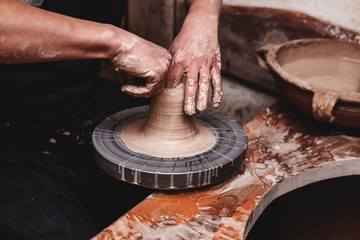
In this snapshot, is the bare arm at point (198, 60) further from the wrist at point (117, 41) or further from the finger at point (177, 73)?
the wrist at point (117, 41)

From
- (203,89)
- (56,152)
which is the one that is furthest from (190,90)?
(56,152)

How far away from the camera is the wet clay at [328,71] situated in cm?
159

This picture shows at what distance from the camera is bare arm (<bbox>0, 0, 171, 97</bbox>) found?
3.16 feet

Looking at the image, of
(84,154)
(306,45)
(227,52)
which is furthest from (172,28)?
(84,154)

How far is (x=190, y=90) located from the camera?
1223 mm

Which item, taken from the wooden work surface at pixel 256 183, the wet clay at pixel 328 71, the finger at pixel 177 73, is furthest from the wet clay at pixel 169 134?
the wet clay at pixel 328 71

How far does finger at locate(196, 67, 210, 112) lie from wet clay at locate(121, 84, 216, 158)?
0.20 ft

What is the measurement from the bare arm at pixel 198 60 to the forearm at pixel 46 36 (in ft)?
0.88

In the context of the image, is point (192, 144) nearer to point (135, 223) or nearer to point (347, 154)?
point (135, 223)

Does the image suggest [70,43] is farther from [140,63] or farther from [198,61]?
[198,61]

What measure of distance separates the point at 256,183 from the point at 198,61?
45 centimetres

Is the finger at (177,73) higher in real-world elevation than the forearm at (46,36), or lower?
lower

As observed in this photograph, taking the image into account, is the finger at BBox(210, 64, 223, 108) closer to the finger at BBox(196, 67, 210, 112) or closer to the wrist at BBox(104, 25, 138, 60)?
the finger at BBox(196, 67, 210, 112)

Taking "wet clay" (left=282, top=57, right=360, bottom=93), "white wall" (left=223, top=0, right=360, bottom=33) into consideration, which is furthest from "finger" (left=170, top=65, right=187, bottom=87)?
"white wall" (left=223, top=0, right=360, bottom=33)
